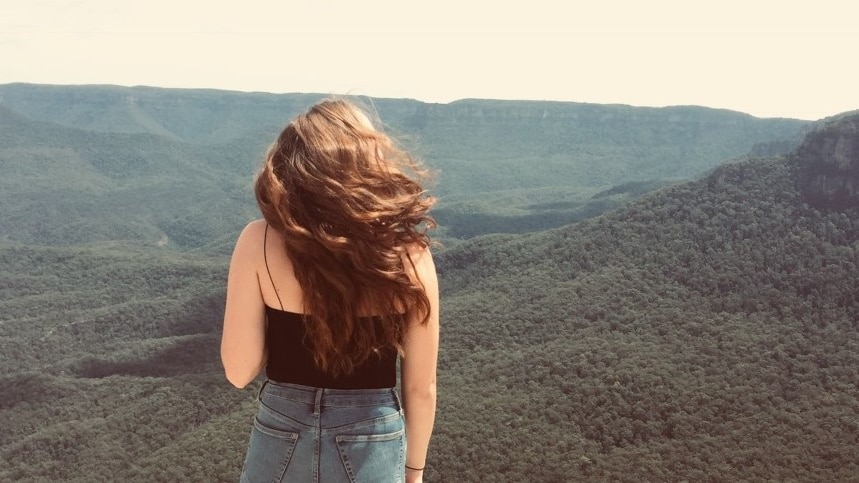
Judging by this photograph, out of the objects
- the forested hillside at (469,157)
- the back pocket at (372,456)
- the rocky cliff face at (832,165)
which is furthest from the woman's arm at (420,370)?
the forested hillside at (469,157)

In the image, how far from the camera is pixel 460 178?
403ft

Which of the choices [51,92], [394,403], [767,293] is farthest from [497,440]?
[51,92]

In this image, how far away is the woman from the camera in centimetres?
259

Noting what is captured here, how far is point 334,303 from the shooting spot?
2.61 metres

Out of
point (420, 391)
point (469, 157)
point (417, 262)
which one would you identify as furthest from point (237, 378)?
point (469, 157)

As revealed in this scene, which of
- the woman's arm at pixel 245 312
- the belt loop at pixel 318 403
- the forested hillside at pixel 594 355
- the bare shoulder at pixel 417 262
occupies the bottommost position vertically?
the forested hillside at pixel 594 355

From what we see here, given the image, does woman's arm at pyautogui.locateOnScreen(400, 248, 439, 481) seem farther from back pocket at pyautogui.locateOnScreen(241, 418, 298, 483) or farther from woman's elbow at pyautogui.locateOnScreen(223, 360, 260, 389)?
woman's elbow at pyautogui.locateOnScreen(223, 360, 260, 389)

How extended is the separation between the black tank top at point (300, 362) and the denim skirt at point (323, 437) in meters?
0.04

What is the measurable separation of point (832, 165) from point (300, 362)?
4140cm

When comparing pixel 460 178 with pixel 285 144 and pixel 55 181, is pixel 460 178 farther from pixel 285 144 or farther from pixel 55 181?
pixel 285 144

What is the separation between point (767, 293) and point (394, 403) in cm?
3300

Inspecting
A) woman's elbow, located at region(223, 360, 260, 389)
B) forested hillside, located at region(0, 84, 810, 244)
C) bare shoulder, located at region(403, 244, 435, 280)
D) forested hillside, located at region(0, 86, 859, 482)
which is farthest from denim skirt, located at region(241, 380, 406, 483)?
forested hillside, located at region(0, 84, 810, 244)

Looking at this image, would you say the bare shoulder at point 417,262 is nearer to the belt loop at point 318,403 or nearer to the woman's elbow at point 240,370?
the belt loop at point 318,403

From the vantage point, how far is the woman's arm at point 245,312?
2.64 metres
